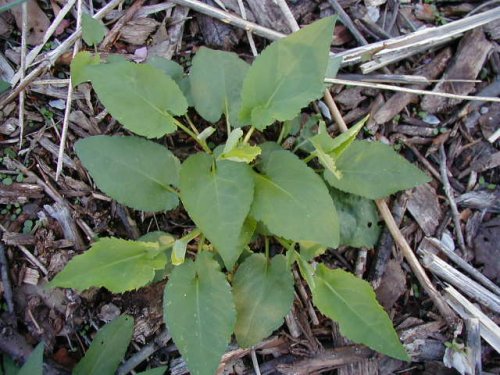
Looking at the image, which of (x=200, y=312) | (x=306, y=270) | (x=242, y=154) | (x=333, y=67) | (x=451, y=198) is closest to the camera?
(x=242, y=154)

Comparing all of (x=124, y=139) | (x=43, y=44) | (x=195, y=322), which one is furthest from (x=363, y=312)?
(x=43, y=44)

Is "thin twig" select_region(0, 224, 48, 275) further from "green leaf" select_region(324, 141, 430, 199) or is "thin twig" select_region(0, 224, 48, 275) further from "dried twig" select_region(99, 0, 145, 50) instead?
"green leaf" select_region(324, 141, 430, 199)

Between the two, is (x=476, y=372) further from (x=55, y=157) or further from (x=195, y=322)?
(x=55, y=157)

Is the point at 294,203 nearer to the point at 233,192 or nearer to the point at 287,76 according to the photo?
the point at 233,192

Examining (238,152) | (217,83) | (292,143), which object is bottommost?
(292,143)

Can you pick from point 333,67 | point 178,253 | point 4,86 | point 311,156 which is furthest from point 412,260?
point 4,86

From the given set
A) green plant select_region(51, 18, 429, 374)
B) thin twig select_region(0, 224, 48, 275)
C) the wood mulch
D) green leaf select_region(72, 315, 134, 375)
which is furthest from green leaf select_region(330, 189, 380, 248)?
thin twig select_region(0, 224, 48, 275)
